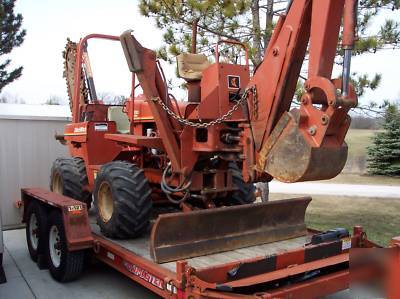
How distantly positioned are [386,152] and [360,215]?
1010cm

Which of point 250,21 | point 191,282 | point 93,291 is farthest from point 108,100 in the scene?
point 191,282

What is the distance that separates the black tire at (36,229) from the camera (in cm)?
640

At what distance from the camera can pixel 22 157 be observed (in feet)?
30.2

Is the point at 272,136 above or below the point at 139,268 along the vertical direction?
above

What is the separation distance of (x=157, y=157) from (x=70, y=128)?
6.91 feet

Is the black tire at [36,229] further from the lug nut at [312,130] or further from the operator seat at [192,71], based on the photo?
the lug nut at [312,130]

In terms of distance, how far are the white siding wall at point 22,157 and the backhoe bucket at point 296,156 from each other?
6196mm

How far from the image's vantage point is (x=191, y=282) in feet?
12.8

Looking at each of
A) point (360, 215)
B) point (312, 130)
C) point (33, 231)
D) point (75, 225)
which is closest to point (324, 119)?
point (312, 130)

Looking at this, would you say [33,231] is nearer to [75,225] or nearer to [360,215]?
[75,225]

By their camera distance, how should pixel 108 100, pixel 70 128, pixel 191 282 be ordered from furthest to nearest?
pixel 108 100
pixel 70 128
pixel 191 282

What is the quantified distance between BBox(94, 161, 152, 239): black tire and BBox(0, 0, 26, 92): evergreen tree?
18515 mm

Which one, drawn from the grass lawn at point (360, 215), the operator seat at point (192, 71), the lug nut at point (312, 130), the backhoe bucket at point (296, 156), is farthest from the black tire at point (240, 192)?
the grass lawn at point (360, 215)

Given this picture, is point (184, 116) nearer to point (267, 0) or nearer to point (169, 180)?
point (169, 180)
